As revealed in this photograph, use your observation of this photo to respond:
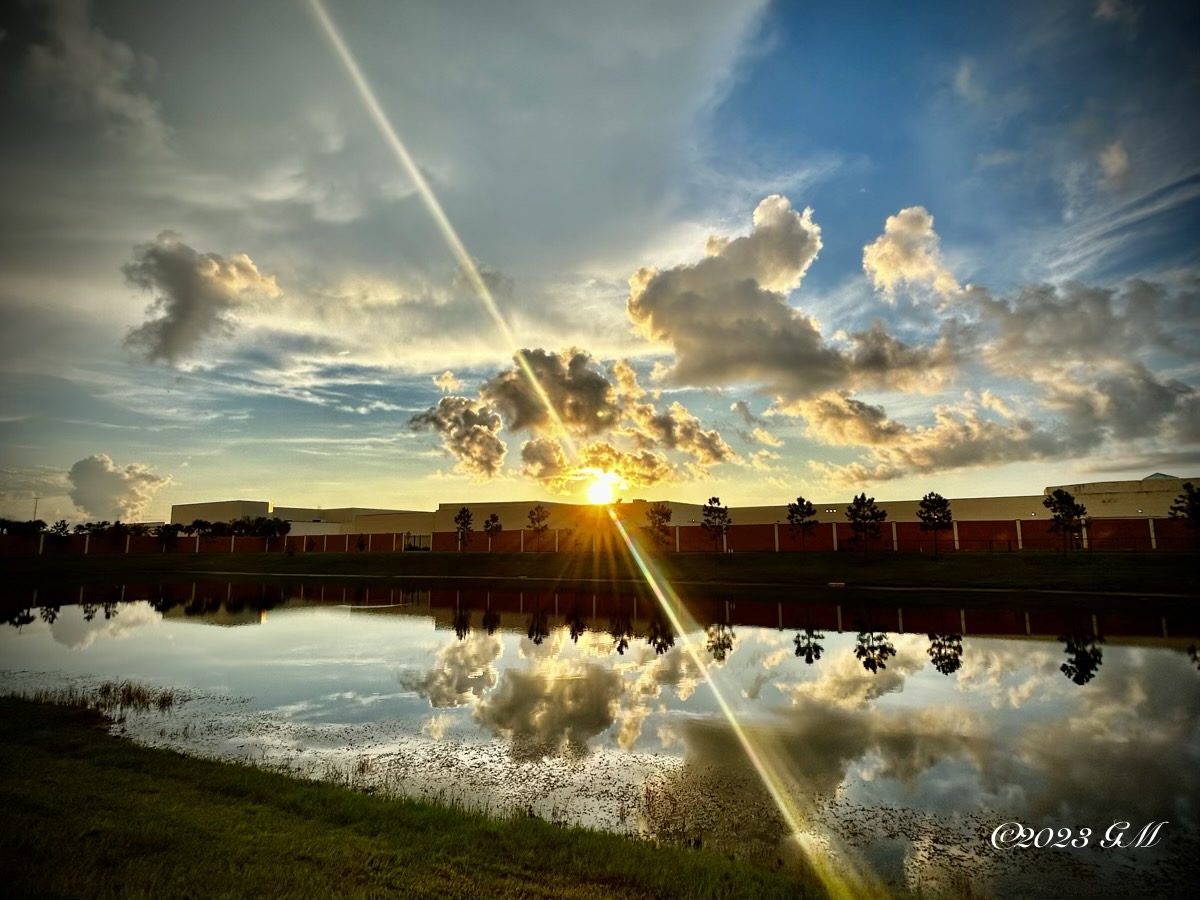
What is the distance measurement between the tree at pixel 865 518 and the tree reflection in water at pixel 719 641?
35.5 m

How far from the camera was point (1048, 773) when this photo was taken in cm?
1061

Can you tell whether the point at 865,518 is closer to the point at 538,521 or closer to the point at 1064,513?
the point at 1064,513

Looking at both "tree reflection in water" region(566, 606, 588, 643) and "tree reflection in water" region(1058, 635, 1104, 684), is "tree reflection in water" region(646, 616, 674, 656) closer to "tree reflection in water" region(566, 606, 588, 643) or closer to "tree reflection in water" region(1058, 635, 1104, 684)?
"tree reflection in water" region(566, 606, 588, 643)

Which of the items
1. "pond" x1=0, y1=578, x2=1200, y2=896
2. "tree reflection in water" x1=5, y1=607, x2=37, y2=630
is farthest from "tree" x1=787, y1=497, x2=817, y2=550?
"tree reflection in water" x1=5, y1=607, x2=37, y2=630

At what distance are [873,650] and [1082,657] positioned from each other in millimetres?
5636

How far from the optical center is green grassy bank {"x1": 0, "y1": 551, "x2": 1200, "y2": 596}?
41750mm

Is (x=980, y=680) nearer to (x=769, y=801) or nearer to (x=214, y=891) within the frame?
(x=769, y=801)

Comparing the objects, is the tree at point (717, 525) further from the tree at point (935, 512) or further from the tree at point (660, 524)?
the tree at point (935, 512)

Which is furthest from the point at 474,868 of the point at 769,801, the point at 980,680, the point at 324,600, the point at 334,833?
the point at 324,600

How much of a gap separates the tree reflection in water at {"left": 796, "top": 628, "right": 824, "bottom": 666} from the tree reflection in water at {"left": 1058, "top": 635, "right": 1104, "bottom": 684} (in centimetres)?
647

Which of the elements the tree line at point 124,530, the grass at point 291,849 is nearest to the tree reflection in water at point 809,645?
the grass at point 291,849

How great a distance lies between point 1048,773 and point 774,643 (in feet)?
45.2

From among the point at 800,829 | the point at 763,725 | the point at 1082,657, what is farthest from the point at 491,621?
the point at 800,829

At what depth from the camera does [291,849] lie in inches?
284
